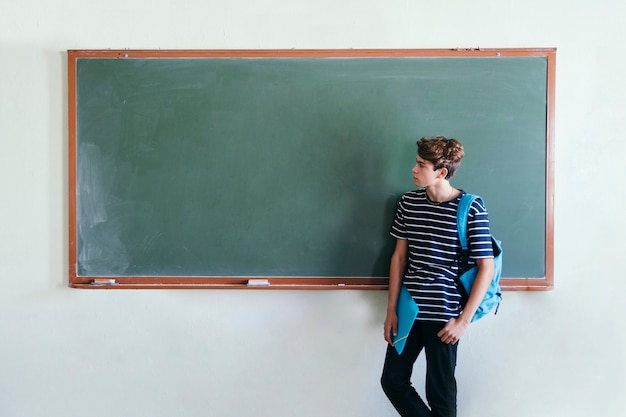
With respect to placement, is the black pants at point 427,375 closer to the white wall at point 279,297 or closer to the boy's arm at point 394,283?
the boy's arm at point 394,283

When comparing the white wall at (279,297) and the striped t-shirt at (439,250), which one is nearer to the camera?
the striped t-shirt at (439,250)

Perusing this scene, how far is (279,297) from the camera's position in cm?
250

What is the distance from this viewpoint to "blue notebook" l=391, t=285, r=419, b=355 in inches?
86.8

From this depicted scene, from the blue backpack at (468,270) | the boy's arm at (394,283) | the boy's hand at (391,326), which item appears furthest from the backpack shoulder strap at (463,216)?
the boy's hand at (391,326)

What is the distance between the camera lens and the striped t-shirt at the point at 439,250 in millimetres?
2121

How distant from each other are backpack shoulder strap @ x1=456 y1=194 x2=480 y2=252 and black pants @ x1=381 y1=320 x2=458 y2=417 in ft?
1.26

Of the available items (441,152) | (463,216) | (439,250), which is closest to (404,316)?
(439,250)

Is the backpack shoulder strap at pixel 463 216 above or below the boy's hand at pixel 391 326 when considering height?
above

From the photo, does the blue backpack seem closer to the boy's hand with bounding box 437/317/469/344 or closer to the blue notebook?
the boy's hand with bounding box 437/317/469/344

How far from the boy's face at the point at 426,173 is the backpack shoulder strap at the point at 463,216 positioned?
0.15 metres

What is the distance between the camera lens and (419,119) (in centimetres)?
243
